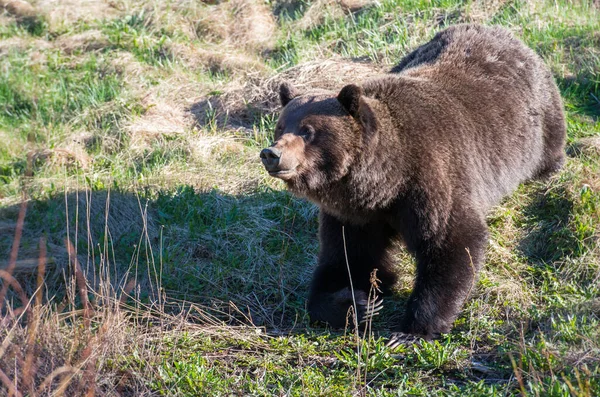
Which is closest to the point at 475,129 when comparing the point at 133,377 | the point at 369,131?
the point at 369,131

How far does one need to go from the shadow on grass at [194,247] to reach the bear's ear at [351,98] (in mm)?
1656

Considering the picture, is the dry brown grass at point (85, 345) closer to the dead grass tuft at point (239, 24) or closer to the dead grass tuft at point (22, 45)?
the dead grass tuft at point (239, 24)

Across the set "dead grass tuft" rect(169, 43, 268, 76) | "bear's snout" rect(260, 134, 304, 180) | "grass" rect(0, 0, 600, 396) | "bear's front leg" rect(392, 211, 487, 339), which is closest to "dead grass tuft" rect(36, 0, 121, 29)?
"grass" rect(0, 0, 600, 396)

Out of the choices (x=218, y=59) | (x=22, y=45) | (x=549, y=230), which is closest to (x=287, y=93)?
(x=549, y=230)

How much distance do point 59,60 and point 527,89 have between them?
6.73 meters

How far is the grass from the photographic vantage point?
15.5ft

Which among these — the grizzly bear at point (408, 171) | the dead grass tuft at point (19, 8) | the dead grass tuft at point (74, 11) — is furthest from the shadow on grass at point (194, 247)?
the dead grass tuft at point (19, 8)

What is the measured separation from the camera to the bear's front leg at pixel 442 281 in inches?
207

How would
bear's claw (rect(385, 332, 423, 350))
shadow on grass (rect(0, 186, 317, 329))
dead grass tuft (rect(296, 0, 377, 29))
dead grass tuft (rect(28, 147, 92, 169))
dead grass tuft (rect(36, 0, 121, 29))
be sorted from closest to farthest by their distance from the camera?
bear's claw (rect(385, 332, 423, 350)) → shadow on grass (rect(0, 186, 317, 329)) → dead grass tuft (rect(28, 147, 92, 169)) → dead grass tuft (rect(296, 0, 377, 29)) → dead grass tuft (rect(36, 0, 121, 29))

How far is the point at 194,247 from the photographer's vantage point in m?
6.86

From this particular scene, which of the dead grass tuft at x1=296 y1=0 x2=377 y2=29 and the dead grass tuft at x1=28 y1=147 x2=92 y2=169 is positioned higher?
the dead grass tuft at x1=296 y1=0 x2=377 y2=29

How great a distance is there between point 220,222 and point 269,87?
2460mm

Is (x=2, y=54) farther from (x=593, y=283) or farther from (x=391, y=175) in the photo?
(x=593, y=283)

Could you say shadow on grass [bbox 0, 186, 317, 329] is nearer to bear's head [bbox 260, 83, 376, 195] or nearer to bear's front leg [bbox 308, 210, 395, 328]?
bear's front leg [bbox 308, 210, 395, 328]
